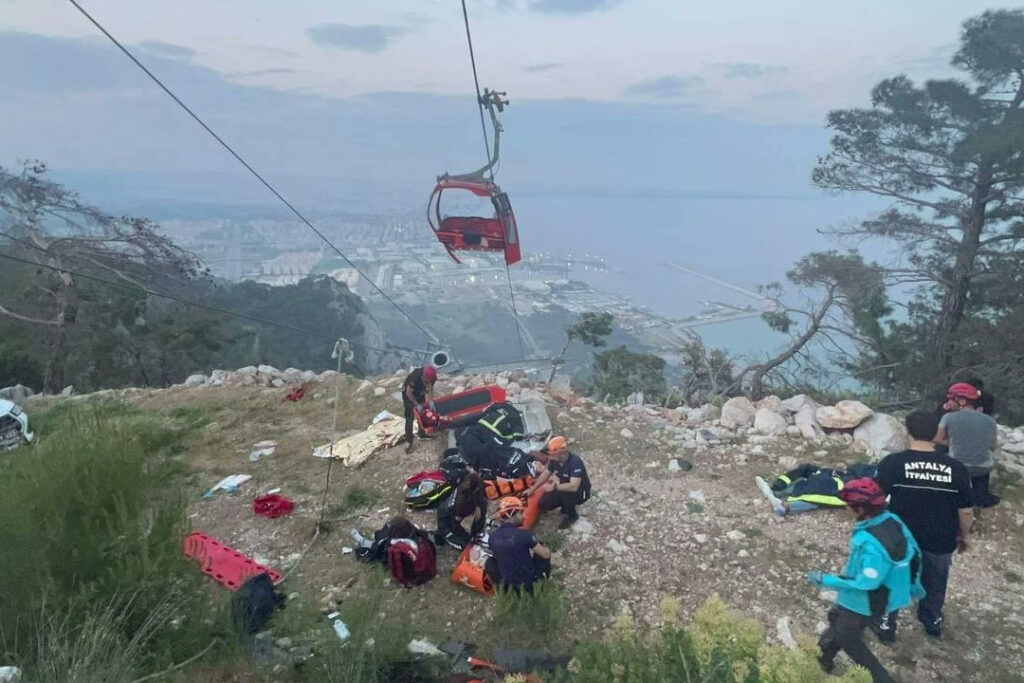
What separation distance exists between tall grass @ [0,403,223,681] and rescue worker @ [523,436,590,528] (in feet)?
9.80

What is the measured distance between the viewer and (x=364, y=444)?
27.4 ft

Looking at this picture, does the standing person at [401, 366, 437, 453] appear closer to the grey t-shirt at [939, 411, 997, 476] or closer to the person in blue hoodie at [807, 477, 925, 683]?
the person in blue hoodie at [807, 477, 925, 683]

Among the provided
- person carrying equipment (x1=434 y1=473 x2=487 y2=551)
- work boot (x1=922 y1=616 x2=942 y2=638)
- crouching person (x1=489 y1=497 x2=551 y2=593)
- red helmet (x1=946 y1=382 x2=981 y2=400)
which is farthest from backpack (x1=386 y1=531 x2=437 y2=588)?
red helmet (x1=946 y1=382 x2=981 y2=400)

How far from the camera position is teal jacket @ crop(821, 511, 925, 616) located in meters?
3.67

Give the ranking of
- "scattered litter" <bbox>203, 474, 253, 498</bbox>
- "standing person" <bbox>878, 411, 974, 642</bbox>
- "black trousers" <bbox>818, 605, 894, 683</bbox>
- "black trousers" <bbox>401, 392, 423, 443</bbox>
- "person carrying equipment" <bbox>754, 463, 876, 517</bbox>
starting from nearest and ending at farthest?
"black trousers" <bbox>818, 605, 894, 683</bbox>
"standing person" <bbox>878, 411, 974, 642</bbox>
"person carrying equipment" <bbox>754, 463, 876, 517</bbox>
"scattered litter" <bbox>203, 474, 253, 498</bbox>
"black trousers" <bbox>401, 392, 423, 443</bbox>

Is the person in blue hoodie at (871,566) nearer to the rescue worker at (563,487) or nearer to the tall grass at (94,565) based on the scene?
the rescue worker at (563,487)

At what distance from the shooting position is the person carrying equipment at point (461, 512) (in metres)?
5.91

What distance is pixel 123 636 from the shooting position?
359 centimetres

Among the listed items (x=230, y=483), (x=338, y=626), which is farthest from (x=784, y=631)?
(x=230, y=483)

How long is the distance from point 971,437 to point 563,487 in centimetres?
341

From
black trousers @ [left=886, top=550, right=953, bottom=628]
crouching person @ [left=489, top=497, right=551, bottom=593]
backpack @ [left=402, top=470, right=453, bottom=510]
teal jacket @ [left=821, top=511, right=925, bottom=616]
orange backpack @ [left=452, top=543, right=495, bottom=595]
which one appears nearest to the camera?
teal jacket @ [left=821, top=511, right=925, bottom=616]

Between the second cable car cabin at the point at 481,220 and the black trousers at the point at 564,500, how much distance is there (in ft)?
11.6

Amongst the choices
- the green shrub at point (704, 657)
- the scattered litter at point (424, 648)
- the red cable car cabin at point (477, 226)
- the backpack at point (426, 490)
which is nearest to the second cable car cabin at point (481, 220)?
the red cable car cabin at point (477, 226)

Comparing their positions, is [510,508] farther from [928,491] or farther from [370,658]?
[928,491]
